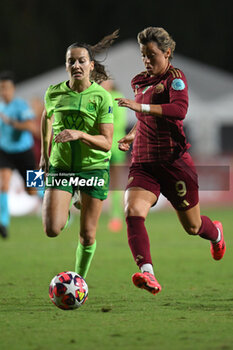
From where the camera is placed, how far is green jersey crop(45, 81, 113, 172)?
20.2 ft

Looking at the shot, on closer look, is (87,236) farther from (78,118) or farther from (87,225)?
(78,118)

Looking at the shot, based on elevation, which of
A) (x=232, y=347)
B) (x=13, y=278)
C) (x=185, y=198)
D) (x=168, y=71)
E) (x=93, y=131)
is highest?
(x=168, y=71)

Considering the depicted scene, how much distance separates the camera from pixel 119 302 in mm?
6277

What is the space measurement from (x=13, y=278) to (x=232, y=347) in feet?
12.3

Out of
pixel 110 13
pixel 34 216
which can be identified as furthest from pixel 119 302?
pixel 110 13

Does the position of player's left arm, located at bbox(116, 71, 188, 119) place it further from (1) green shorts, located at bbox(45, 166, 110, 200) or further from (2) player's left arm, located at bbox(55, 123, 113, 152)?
(1) green shorts, located at bbox(45, 166, 110, 200)

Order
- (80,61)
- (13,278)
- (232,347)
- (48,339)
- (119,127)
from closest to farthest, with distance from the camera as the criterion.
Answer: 1. (232,347)
2. (48,339)
3. (80,61)
4. (13,278)
5. (119,127)

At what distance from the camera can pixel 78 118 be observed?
6.18m

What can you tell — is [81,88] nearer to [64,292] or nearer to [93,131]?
[93,131]

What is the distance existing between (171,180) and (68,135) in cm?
102

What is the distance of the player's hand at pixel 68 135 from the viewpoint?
5.65 m

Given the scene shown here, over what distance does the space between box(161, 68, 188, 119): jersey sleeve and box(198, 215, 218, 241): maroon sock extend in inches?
44.8

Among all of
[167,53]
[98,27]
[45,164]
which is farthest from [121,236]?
[98,27]

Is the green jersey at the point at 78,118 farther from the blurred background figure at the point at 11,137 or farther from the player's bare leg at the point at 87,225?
the blurred background figure at the point at 11,137
